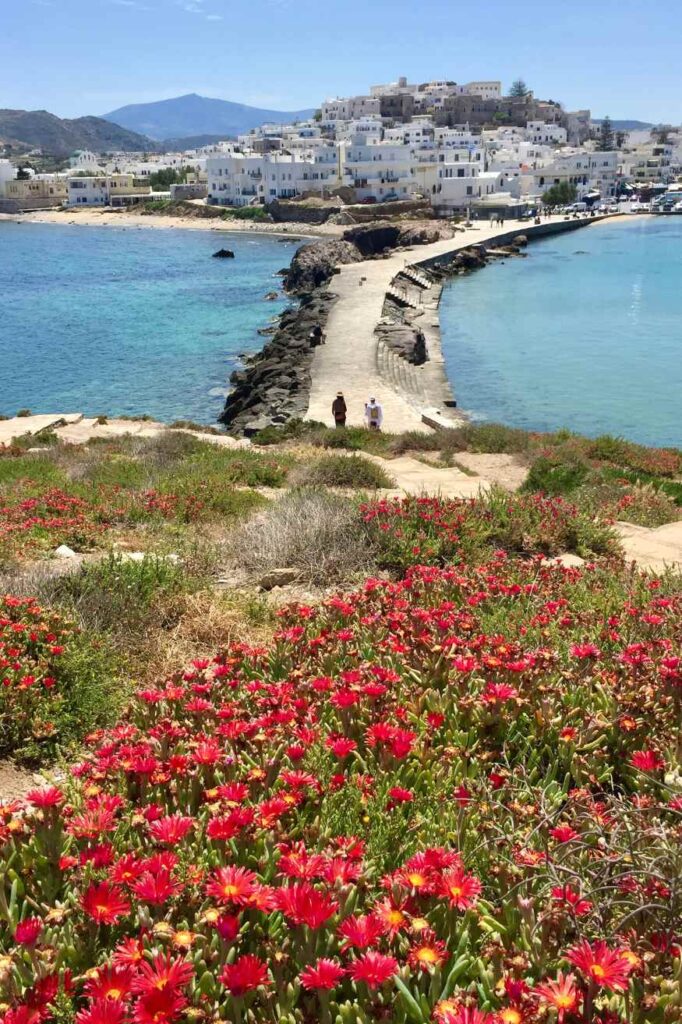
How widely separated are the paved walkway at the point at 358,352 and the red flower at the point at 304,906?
2018cm

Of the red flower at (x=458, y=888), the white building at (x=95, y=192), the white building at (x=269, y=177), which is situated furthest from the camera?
the white building at (x=95, y=192)

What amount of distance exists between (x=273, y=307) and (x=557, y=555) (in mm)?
46468

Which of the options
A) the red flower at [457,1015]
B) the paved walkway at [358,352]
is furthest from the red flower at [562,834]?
the paved walkway at [358,352]

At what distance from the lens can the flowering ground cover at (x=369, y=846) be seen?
2.00m

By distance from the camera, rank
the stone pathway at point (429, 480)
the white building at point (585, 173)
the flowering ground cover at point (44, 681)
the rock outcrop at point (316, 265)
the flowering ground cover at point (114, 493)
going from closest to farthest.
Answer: the flowering ground cover at point (44, 681) < the flowering ground cover at point (114, 493) < the stone pathway at point (429, 480) < the rock outcrop at point (316, 265) < the white building at point (585, 173)

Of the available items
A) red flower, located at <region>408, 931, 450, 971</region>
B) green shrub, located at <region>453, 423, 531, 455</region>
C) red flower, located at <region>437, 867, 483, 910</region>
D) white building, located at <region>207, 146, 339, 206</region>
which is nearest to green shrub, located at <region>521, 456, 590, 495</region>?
green shrub, located at <region>453, 423, 531, 455</region>

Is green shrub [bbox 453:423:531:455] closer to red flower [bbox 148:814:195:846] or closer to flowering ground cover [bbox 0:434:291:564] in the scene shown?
flowering ground cover [bbox 0:434:291:564]

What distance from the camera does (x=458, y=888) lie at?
2.12m

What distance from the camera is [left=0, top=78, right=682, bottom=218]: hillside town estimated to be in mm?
102312

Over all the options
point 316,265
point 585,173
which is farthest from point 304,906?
point 585,173

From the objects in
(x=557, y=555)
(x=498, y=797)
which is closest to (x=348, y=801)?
(x=498, y=797)

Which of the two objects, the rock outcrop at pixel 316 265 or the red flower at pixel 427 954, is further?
the rock outcrop at pixel 316 265

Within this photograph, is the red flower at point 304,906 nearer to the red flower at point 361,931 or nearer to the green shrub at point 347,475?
the red flower at point 361,931

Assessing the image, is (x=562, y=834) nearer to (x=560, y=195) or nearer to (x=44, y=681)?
(x=44, y=681)
